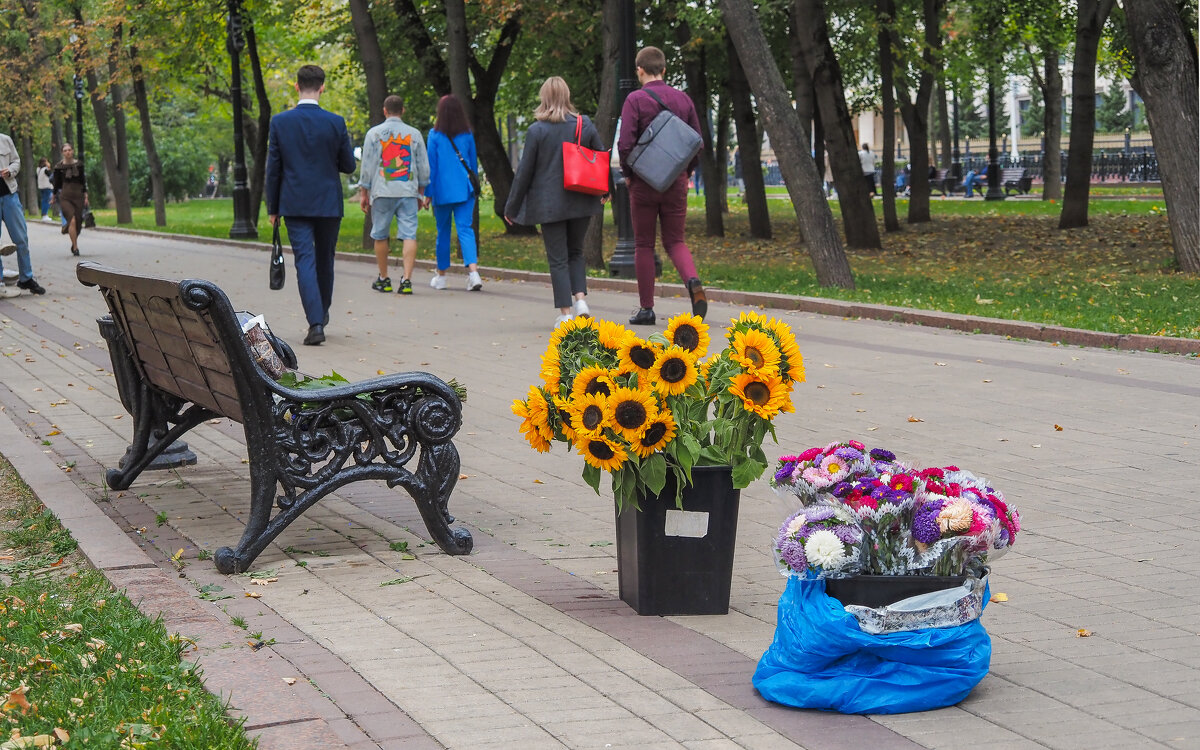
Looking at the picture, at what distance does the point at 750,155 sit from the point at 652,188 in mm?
13814

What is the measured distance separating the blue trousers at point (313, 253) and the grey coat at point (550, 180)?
1458 millimetres

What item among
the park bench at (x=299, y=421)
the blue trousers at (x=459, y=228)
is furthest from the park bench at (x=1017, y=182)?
the park bench at (x=299, y=421)

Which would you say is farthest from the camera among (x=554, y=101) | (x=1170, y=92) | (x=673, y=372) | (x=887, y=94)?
(x=887, y=94)

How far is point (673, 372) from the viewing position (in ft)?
15.1

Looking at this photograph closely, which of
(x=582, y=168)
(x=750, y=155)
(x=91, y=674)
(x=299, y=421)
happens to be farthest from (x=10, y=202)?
(x=750, y=155)

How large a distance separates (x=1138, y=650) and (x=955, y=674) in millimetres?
786

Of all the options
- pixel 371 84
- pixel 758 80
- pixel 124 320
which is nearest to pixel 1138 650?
pixel 124 320

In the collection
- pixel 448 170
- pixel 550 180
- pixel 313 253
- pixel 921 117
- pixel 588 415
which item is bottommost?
pixel 588 415

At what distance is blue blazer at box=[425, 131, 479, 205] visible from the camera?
16203 mm

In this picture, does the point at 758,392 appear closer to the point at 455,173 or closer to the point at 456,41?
the point at 455,173

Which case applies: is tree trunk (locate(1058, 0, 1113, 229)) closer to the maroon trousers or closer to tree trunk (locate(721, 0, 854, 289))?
tree trunk (locate(721, 0, 854, 289))

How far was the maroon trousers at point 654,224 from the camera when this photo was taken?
11.8 m

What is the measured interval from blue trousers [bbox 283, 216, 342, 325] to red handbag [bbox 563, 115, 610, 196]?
188 cm

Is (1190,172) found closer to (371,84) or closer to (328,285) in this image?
(328,285)
